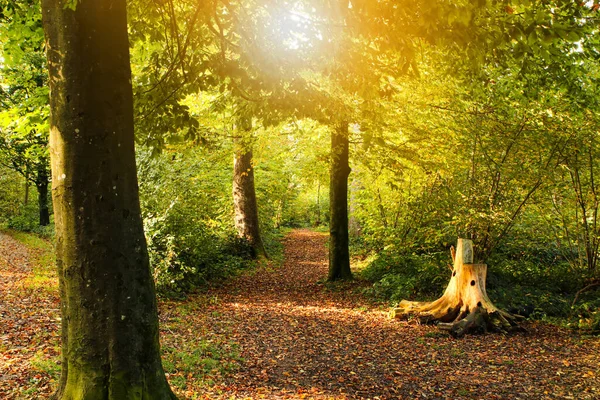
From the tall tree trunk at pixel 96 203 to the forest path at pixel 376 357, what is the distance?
1.70 metres

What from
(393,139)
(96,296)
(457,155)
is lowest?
(96,296)

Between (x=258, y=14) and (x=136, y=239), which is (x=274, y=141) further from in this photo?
(x=136, y=239)

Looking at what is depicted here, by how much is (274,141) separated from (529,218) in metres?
6.87

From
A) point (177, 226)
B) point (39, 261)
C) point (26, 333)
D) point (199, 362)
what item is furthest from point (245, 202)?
point (199, 362)

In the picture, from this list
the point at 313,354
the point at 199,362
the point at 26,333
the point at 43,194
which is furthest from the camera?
the point at 43,194

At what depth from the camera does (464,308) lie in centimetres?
813

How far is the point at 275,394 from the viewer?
15.8 feet

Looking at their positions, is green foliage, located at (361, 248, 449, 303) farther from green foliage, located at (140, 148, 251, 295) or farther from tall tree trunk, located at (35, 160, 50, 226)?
tall tree trunk, located at (35, 160, 50, 226)

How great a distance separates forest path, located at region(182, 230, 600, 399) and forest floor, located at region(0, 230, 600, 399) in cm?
1

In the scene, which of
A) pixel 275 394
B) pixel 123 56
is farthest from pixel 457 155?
pixel 123 56

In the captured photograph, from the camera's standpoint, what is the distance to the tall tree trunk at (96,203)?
3.14 metres

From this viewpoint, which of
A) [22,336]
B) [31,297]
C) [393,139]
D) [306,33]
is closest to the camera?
[22,336]

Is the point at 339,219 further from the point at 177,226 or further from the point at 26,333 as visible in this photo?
the point at 26,333

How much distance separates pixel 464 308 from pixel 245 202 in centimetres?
858
